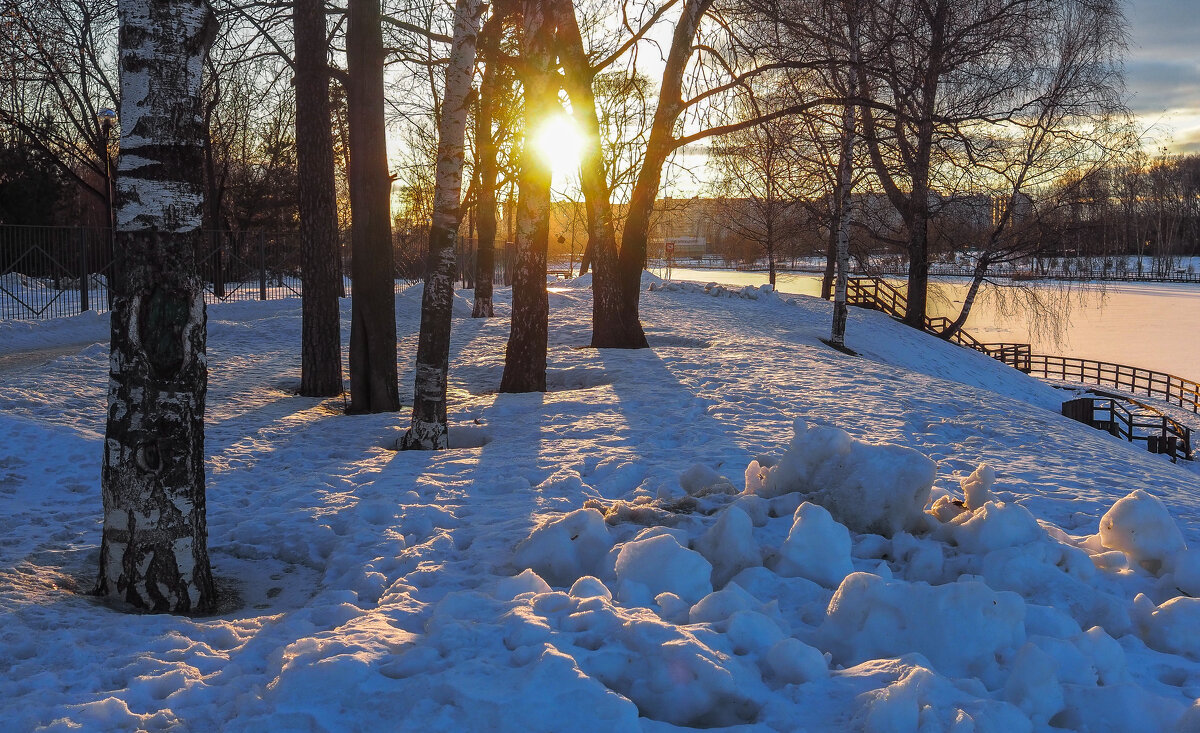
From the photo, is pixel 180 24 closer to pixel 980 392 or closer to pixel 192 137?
pixel 192 137

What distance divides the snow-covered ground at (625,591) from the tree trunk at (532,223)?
3.00m

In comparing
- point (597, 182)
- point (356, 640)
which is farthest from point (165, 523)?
point (597, 182)

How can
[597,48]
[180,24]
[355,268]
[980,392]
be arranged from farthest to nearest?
[597,48]
[980,392]
[355,268]
[180,24]

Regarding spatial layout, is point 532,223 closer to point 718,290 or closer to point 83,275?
point 83,275

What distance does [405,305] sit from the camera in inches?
851

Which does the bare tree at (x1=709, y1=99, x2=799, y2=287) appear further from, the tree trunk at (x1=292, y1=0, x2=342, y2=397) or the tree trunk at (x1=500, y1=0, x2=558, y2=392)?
the tree trunk at (x1=292, y1=0, x2=342, y2=397)

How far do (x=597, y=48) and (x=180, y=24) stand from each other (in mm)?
12456

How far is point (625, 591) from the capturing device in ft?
11.5

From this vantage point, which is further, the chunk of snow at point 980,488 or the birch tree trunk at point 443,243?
the birch tree trunk at point 443,243

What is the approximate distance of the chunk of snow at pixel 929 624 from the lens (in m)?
3.05

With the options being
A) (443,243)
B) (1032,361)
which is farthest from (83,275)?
(1032,361)

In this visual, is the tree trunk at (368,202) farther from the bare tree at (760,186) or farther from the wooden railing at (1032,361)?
the wooden railing at (1032,361)

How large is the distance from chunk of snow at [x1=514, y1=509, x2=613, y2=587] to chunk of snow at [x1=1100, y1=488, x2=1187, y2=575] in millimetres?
2438

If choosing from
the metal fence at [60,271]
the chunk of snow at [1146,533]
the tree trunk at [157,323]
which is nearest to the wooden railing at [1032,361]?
the metal fence at [60,271]
